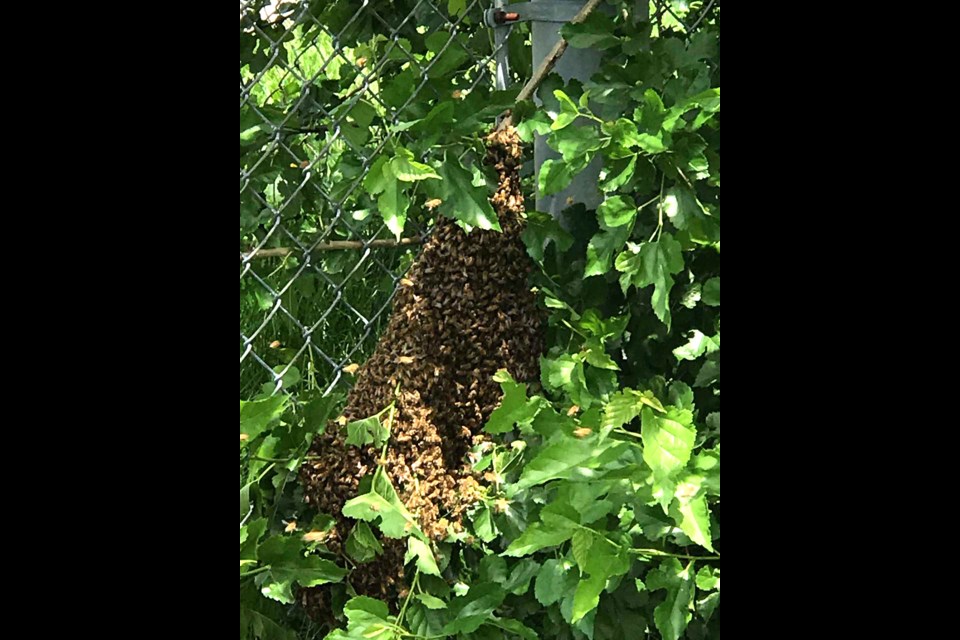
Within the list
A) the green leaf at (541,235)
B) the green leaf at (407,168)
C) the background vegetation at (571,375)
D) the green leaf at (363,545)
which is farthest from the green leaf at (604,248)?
the green leaf at (363,545)

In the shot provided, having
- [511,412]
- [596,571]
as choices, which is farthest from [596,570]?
[511,412]

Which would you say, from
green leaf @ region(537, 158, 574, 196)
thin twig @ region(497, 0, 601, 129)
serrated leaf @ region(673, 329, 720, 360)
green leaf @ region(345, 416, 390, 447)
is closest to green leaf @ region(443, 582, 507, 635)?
green leaf @ region(345, 416, 390, 447)

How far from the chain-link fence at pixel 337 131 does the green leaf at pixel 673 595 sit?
0.53 meters

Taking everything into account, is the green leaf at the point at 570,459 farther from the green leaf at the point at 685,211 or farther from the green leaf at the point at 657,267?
the green leaf at the point at 685,211

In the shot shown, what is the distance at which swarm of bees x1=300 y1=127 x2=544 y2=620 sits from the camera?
1525 mm

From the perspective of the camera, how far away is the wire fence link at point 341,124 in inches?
59.6

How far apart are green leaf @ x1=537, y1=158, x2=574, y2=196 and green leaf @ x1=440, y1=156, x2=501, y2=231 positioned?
0.08 meters

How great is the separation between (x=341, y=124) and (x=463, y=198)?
0.24 m

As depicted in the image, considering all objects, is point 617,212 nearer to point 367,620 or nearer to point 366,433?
point 366,433

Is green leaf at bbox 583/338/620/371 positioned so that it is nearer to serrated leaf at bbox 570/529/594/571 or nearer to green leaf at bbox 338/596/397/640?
serrated leaf at bbox 570/529/594/571
